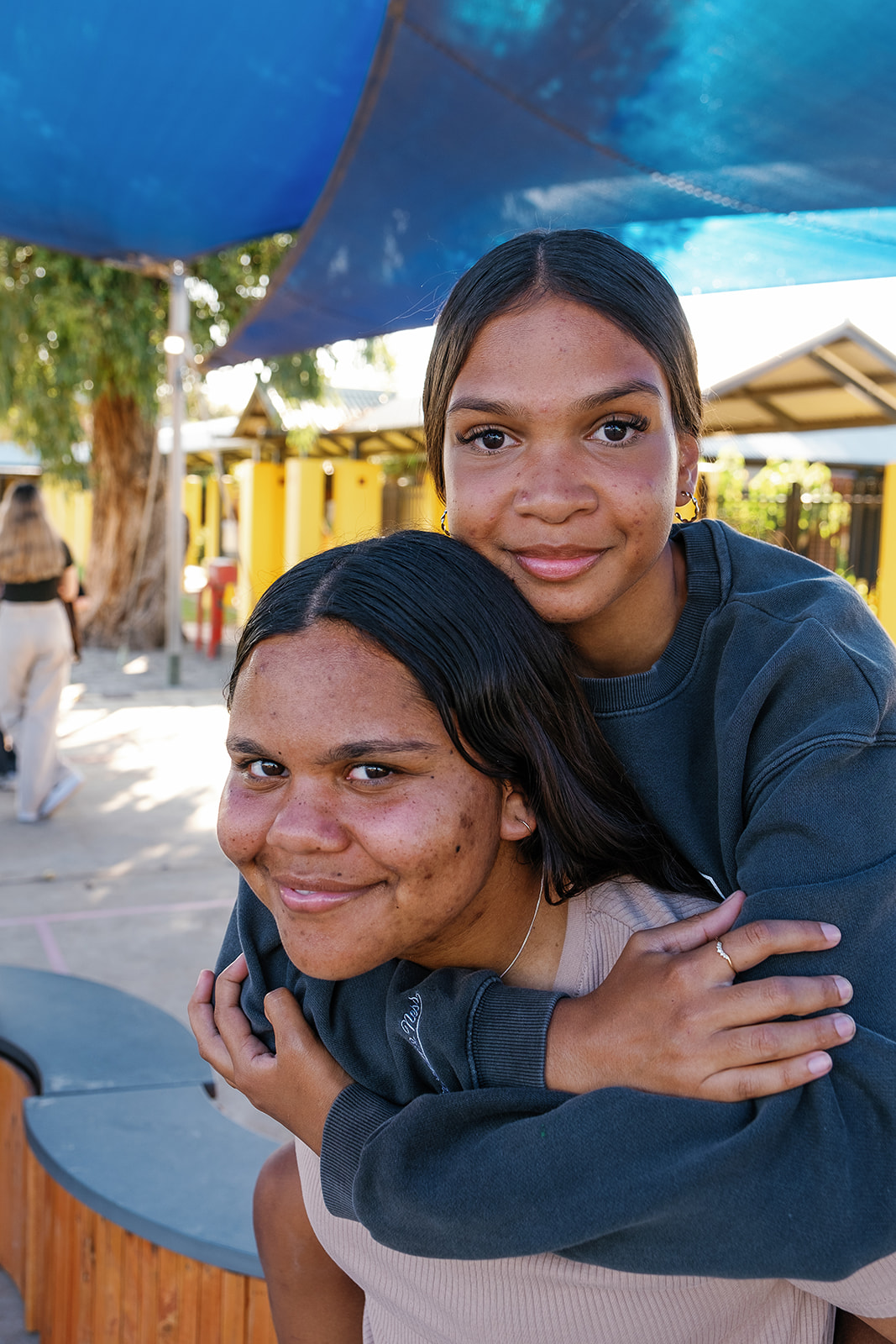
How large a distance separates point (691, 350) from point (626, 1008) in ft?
2.97

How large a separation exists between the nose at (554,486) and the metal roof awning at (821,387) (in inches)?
276

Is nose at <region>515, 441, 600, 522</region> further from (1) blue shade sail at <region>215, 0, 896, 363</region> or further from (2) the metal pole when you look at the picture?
(2) the metal pole

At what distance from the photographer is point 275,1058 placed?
149 centimetres

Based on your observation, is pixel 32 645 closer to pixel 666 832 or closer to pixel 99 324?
pixel 666 832

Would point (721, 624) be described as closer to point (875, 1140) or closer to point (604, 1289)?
point (875, 1140)

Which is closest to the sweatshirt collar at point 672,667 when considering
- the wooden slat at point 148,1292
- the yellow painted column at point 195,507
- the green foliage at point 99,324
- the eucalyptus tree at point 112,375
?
the wooden slat at point 148,1292

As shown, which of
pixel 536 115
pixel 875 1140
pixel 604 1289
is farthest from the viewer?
pixel 536 115

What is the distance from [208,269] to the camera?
1173cm

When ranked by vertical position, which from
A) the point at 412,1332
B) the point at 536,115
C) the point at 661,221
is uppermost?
the point at 536,115

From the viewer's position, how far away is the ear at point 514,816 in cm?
134

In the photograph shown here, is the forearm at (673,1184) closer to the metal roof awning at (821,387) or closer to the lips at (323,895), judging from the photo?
the lips at (323,895)

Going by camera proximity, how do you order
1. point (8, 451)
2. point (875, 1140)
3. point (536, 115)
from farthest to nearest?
point (8, 451), point (536, 115), point (875, 1140)

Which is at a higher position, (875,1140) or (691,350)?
(691,350)

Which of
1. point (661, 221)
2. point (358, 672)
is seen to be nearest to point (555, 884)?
point (358, 672)
